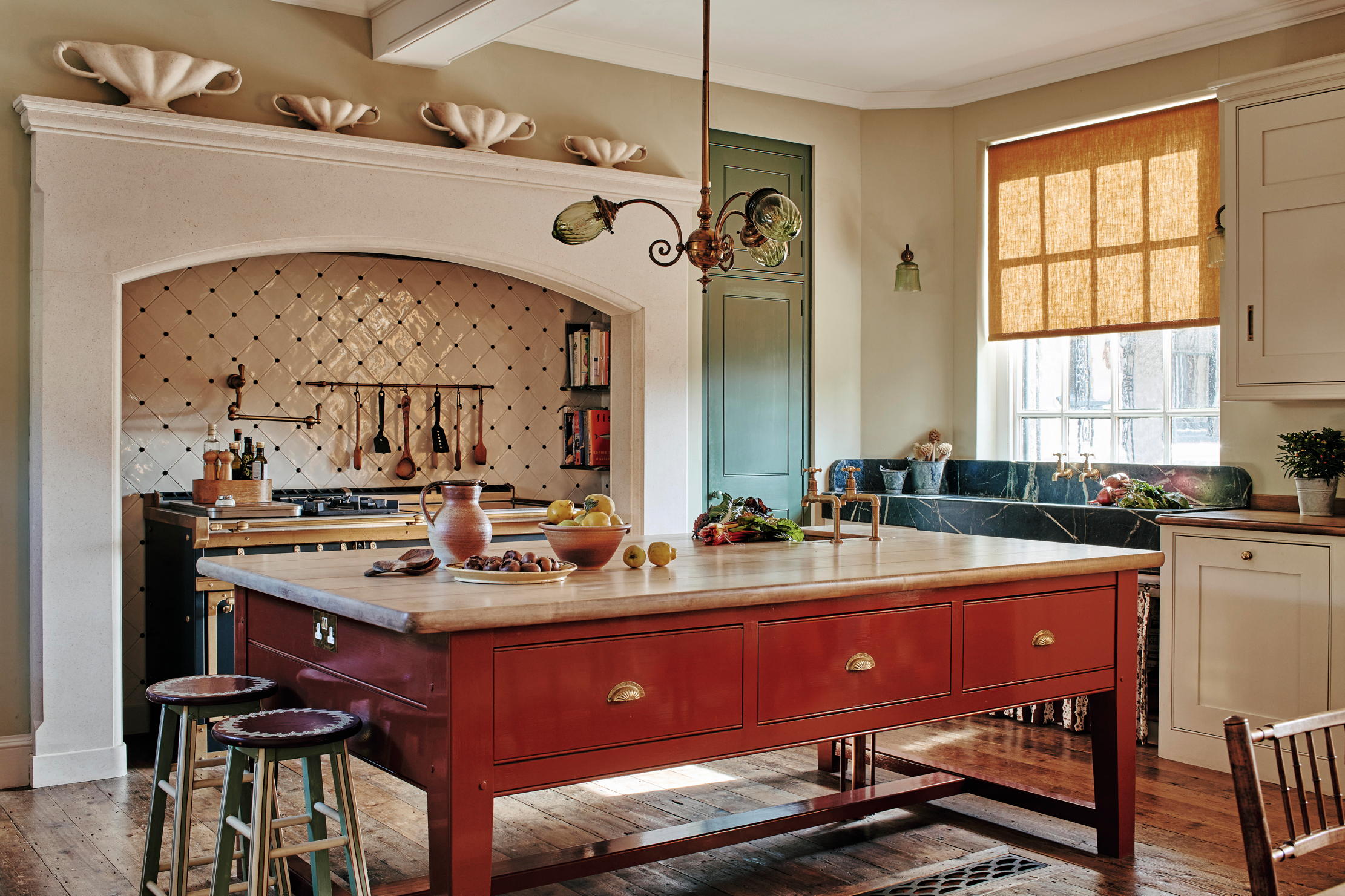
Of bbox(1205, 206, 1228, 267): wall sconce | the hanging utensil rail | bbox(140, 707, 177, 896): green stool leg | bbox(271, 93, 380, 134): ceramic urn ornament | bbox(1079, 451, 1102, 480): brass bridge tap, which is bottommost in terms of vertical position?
bbox(140, 707, 177, 896): green stool leg

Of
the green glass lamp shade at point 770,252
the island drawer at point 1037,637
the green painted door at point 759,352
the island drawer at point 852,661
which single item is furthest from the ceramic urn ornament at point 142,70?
the island drawer at point 1037,637

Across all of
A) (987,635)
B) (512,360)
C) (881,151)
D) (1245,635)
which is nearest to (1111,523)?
(1245,635)

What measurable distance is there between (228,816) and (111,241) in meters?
2.57

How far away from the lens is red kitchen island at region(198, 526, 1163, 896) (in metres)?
2.23

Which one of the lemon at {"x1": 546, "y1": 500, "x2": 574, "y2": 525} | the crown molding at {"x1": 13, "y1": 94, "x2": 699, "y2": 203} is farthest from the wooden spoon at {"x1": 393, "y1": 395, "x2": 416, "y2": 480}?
the lemon at {"x1": 546, "y1": 500, "x2": 574, "y2": 525}

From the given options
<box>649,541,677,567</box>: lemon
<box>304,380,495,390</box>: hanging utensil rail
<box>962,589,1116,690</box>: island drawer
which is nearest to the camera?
<box>649,541,677,567</box>: lemon

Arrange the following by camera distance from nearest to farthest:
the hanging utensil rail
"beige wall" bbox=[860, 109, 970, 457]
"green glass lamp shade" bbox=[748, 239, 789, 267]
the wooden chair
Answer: the wooden chair, "green glass lamp shade" bbox=[748, 239, 789, 267], the hanging utensil rail, "beige wall" bbox=[860, 109, 970, 457]

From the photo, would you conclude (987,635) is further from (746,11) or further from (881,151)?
(881,151)

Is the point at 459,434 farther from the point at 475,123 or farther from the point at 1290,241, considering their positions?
the point at 1290,241

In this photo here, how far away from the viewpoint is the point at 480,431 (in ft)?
18.8

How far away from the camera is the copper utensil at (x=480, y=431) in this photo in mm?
5684

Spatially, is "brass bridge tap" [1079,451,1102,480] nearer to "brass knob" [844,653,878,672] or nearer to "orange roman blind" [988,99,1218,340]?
"orange roman blind" [988,99,1218,340]

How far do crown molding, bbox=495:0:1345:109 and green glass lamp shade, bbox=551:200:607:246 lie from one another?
7.14 ft

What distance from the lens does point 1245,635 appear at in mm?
4195
